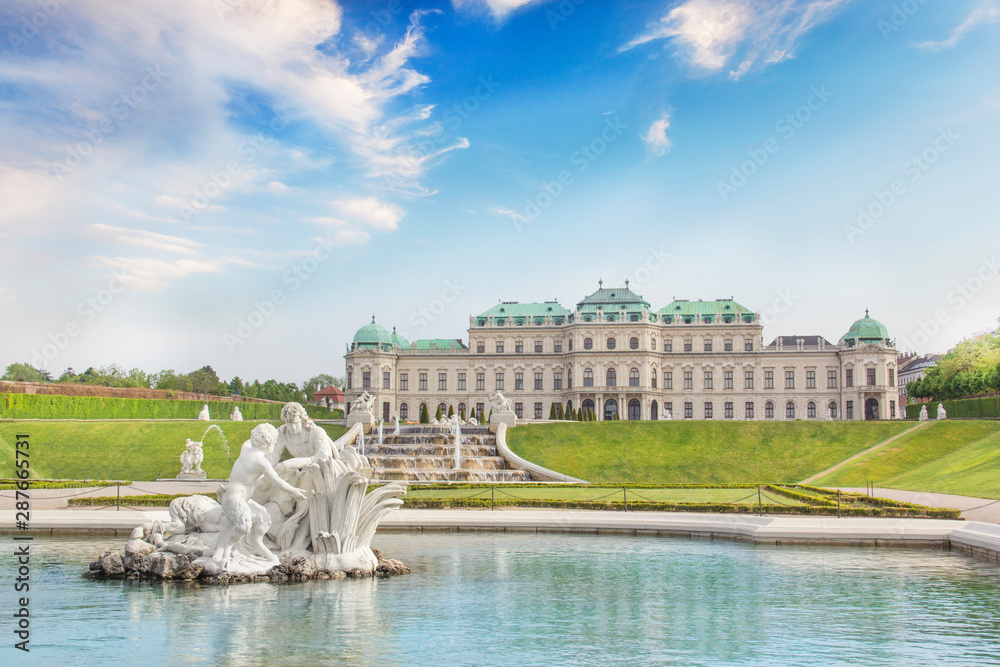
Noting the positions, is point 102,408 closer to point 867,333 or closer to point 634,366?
point 634,366

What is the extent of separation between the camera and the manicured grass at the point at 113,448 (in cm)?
4178

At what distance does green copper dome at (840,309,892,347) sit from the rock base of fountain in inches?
3032

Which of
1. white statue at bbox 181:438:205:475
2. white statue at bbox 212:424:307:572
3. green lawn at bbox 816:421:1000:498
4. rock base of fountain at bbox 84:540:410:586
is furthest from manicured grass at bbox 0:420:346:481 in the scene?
green lawn at bbox 816:421:1000:498

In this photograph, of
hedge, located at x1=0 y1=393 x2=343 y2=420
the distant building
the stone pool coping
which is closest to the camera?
the stone pool coping

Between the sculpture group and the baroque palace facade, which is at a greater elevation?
the baroque palace facade

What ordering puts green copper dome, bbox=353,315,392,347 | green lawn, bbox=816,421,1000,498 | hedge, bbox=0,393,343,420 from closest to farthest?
green lawn, bbox=816,421,1000,498, hedge, bbox=0,393,343,420, green copper dome, bbox=353,315,392,347

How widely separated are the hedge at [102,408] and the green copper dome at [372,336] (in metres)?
19.5

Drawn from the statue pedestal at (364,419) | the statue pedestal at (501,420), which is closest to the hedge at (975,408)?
the statue pedestal at (501,420)

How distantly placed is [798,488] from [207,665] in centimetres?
2746

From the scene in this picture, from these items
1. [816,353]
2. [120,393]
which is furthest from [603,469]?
[816,353]

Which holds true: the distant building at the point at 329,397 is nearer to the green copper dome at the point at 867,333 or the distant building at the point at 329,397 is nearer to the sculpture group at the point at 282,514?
the green copper dome at the point at 867,333

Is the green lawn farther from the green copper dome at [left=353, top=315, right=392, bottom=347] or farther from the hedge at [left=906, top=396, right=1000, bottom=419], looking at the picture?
the green copper dome at [left=353, top=315, right=392, bottom=347]

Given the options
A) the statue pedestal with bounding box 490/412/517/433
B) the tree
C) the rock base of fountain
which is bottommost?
the rock base of fountain

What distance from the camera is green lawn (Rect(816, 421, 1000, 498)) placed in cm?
3266
